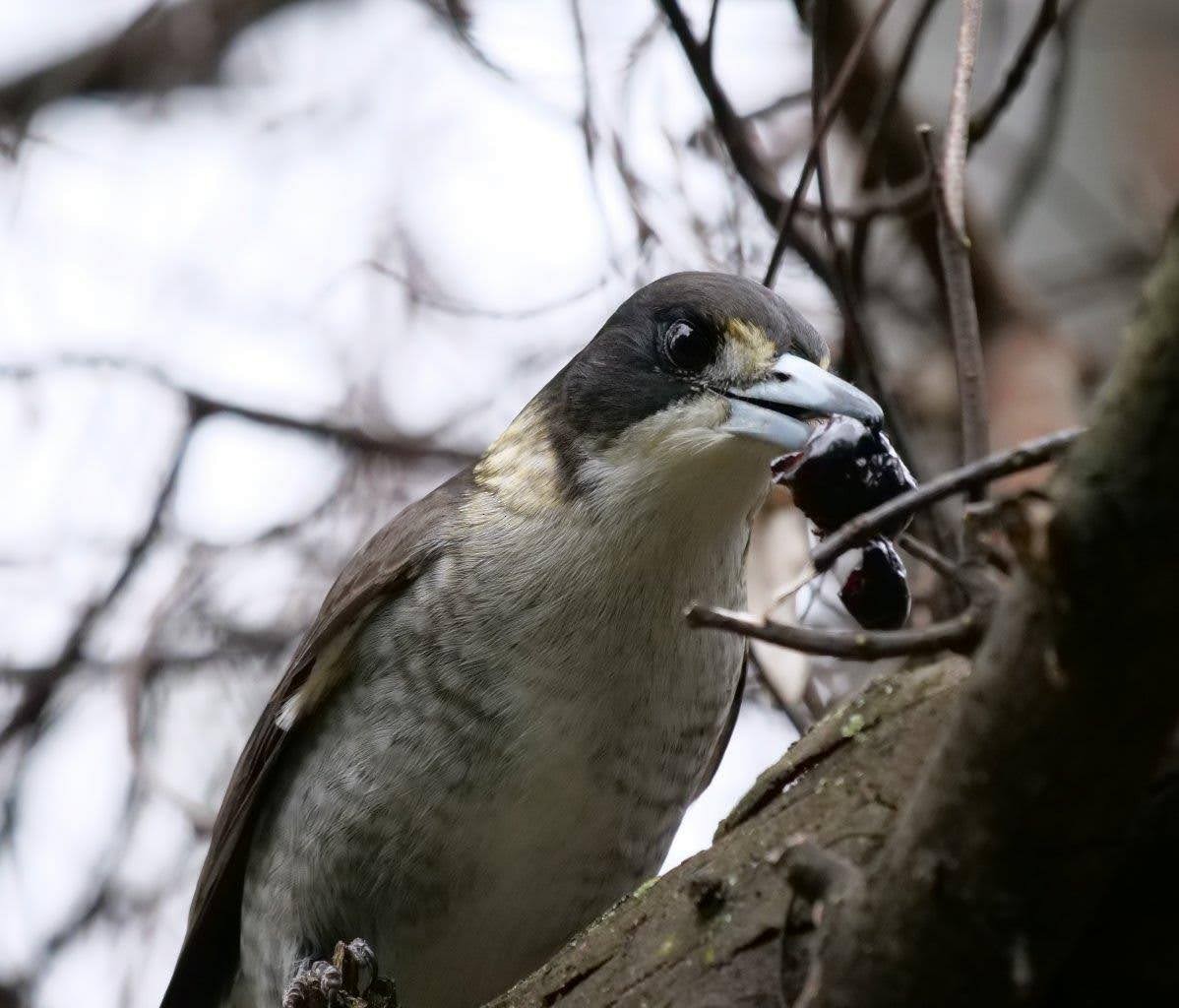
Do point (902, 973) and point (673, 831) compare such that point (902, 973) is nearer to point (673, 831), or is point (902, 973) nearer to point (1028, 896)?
point (1028, 896)

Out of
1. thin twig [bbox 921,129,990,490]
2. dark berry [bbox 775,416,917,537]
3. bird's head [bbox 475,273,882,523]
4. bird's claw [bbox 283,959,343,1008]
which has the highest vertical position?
thin twig [bbox 921,129,990,490]

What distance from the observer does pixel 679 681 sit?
323 centimetres

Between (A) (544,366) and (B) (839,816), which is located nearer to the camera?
(B) (839,816)

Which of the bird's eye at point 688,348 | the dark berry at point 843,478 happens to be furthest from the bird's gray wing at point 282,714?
the dark berry at point 843,478

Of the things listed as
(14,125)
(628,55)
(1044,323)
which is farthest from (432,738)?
(14,125)

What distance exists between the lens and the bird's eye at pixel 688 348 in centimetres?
327

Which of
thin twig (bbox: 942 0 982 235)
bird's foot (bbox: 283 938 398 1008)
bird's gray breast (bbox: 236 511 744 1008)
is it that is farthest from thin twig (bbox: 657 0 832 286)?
bird's foot (bbox: 283 938 398 1008)

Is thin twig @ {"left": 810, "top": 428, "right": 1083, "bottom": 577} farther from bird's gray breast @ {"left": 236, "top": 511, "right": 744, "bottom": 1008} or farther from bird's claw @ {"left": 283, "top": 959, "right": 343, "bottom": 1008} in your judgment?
bird's claw @ {"left": 283, "top": 959, "right": 343, "bottom": 1008}

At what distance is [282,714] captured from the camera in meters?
3.49

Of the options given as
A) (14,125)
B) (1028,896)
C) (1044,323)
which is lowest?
(1044,323)

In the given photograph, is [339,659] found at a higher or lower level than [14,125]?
lower

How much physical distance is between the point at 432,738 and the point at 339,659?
0.39 m

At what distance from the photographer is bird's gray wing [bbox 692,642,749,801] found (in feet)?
11.5

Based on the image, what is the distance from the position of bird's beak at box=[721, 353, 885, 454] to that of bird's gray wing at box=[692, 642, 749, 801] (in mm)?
640
